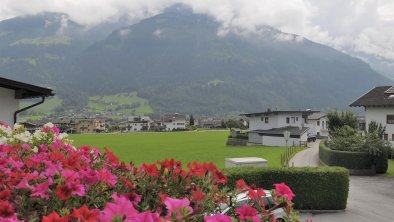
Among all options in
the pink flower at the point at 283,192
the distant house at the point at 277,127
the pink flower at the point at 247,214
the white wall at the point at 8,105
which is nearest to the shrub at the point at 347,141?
the distant house at the point at 277,127

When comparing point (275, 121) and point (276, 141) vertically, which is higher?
point (275, 121)

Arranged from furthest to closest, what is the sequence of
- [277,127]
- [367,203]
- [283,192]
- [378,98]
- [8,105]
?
[277,127] → [378,98] → [367,203] → [8,105] → [283,192]

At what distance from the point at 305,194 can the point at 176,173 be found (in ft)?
58.4

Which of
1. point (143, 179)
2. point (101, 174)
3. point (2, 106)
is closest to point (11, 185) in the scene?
point (101, 174)

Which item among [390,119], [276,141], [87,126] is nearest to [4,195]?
[390,119]

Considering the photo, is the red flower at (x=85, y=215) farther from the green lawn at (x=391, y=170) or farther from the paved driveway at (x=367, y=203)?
the green lawn at (x=391, y=170)

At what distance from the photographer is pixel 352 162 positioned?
37000 millimetres

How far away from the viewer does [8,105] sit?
14.0 meters

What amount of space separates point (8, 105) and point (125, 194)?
39.8 feet

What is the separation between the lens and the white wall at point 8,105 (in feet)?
44.8

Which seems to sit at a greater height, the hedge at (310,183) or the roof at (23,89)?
the roof at (23,89)

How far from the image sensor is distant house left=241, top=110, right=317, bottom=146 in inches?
2844

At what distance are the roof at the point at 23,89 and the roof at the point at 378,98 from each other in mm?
41802

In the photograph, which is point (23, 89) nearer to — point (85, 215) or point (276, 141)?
point (85, 215)
